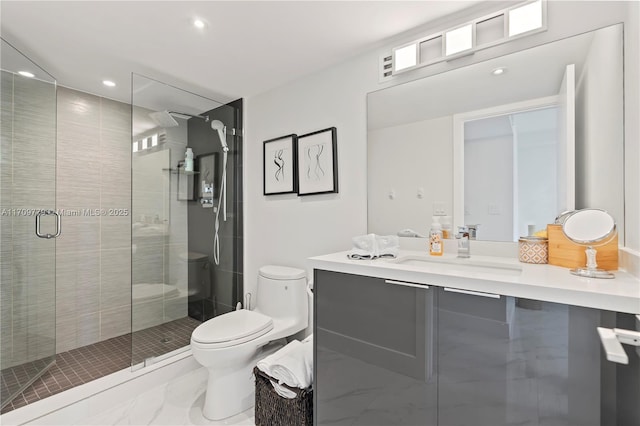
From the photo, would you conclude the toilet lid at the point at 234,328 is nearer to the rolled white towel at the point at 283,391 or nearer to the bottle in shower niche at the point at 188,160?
the rolled white towel at the point at 283,391

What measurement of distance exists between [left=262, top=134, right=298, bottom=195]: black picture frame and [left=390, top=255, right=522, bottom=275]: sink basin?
106 centimetres

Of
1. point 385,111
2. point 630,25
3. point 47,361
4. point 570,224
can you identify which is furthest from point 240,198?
point 630,25

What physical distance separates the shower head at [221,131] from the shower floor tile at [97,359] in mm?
1450

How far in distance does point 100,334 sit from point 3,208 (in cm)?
130

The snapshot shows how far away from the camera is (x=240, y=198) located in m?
2.68

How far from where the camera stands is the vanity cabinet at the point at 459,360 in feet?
2.78

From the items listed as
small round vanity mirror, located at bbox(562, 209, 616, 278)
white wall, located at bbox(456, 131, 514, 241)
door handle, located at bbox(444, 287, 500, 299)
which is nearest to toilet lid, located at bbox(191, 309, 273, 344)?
door handle, located at bbox(444, 287, 500, 299)

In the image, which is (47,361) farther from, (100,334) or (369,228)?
(369,228)

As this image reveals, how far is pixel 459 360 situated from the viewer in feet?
3.43

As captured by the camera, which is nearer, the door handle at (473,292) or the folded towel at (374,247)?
the door handle at (473,292)

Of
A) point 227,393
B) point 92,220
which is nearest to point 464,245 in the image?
point 227,393

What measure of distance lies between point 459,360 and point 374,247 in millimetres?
596

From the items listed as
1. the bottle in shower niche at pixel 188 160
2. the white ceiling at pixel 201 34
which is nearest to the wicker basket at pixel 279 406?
the bottle in shower niche at pixel 188 160

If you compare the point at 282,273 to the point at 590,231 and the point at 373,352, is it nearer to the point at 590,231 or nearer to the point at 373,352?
the point at 373,352
